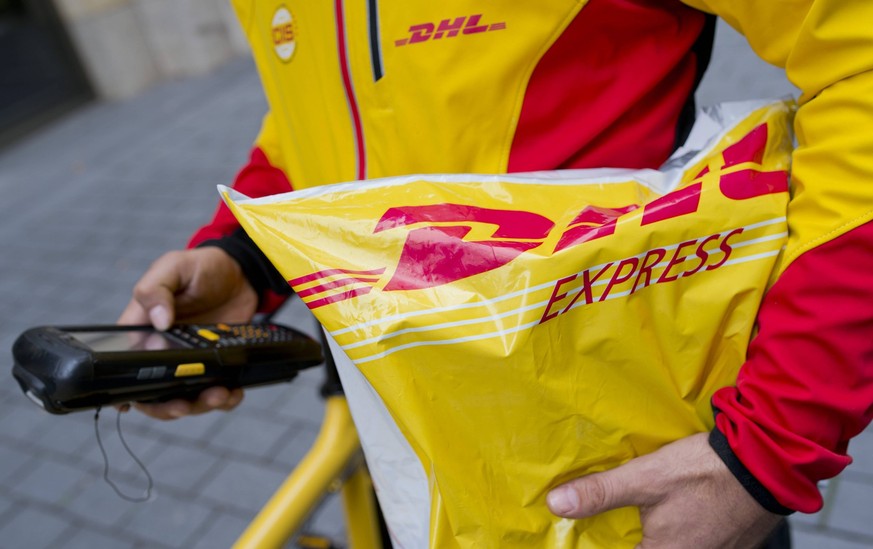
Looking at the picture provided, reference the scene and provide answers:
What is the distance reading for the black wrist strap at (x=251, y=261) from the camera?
137 centimetres

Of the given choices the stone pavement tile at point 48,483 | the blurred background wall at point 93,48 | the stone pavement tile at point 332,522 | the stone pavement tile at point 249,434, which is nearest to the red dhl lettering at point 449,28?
the stone pavement tile at point 332,522

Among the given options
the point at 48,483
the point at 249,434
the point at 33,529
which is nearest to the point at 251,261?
the point at 249,434

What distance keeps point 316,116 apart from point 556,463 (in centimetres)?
60

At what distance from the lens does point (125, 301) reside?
407cm

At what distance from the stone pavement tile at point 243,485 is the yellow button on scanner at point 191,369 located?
5.70 feet

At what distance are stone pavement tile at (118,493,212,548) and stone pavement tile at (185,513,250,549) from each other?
0.03m

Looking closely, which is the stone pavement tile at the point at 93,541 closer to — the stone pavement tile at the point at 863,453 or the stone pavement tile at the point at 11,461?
the stone pavement tile at the point at 11,461

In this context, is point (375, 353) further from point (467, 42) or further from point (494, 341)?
point (467, 42)

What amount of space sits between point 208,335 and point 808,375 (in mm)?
856

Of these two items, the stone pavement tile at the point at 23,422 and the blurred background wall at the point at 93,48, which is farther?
the blurred background wall at the point at 93,48

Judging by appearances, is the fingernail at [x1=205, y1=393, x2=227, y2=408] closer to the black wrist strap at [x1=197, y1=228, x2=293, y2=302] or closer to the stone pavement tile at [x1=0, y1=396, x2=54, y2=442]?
the black wrist strap at [x1=197, y1=228, x2=293, y2=302]

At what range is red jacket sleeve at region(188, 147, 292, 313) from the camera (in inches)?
54.3

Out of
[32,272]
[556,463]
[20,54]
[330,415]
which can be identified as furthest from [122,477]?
[20,54]

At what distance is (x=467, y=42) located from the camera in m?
0.93
